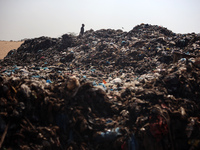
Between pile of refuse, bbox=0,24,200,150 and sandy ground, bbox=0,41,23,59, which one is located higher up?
sandy ground, bbox=0,41,23,59

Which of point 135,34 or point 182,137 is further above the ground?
point 135,34

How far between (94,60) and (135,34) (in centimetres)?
430

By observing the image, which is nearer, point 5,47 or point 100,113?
point 100,113

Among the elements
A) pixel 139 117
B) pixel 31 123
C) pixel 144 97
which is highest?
pixel 144 97

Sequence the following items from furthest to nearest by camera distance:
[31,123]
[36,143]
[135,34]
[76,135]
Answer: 1. [135,34]
2. [76,135]
3. [31,123]
4. [36,143]

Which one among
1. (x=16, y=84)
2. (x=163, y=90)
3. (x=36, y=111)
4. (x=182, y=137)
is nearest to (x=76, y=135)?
(x=36, y=111)

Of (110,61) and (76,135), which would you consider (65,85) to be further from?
(110,61)

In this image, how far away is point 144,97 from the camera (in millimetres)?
4035

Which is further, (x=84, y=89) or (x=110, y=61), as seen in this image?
(x=110, y=61)

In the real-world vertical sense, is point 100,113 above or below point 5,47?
below

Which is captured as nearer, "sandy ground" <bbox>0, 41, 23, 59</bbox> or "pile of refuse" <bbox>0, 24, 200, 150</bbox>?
"pile of refuse" <bbox>0, 24, 200, 150</bbox>

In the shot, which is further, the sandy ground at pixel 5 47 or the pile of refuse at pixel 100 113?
the sandy ground at pixel 5 47

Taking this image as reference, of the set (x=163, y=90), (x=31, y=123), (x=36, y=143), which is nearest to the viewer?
(x=36, y=143)

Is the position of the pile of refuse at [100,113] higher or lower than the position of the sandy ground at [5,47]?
lower
